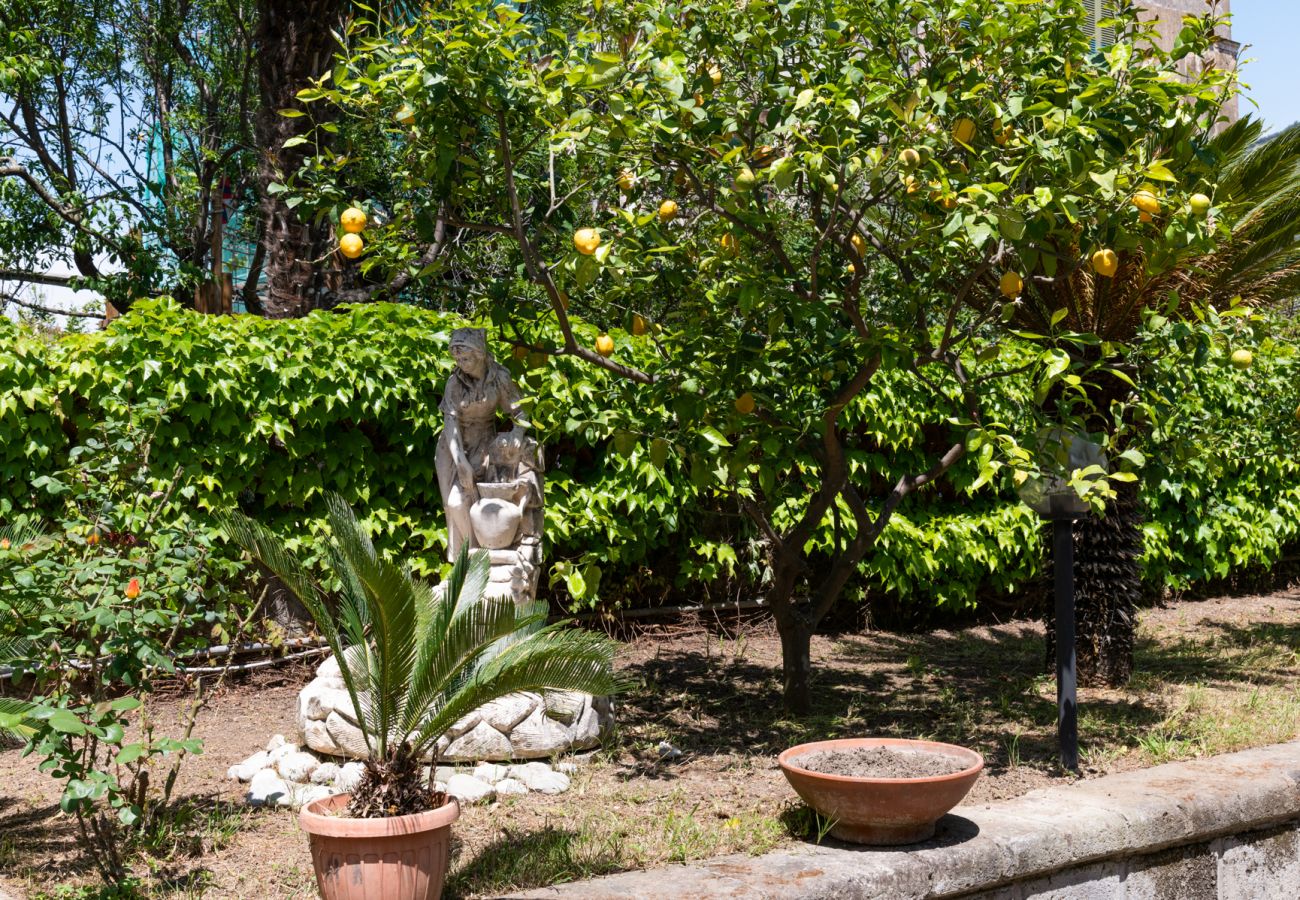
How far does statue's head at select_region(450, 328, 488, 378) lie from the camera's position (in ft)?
18.6

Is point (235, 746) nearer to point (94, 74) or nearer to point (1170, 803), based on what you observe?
point (1170, 803)

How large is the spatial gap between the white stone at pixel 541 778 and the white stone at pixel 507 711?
201 mm

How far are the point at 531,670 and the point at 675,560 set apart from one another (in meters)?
4.52

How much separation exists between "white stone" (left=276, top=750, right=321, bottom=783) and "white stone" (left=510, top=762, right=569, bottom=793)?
3.01ft

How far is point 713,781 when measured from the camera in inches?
205

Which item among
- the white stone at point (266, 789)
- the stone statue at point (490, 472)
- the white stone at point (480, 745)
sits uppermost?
the stone statue at point (490, 472)

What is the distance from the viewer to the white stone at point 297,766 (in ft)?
17.1

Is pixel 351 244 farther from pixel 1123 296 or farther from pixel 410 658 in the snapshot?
pixel 1123 296

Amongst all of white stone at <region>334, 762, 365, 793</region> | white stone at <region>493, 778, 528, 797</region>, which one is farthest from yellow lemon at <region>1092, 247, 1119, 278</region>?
white stone at <region>334, 762, 365, 793</region>

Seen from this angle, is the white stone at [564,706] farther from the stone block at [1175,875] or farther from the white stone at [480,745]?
the stone block at [1175,875]

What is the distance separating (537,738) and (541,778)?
29cm

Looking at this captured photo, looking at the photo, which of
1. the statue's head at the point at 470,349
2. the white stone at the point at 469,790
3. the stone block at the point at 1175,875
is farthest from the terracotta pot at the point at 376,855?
the stone block at the point at 1175,875

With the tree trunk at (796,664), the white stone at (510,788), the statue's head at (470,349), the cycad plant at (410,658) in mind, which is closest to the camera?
the cycad plant at (410,658)

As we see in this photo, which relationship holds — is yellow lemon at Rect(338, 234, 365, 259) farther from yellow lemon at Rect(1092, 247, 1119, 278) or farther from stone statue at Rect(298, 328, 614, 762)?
yellow lemon at Rect(1092, 247, 1119, 278)
